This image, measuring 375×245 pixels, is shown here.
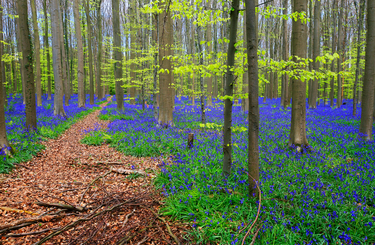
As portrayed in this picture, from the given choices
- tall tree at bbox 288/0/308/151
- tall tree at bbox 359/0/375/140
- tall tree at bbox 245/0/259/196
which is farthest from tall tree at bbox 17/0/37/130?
tall tree at bbox 359/0/375/140

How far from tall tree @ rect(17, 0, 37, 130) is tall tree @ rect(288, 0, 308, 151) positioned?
9.04m

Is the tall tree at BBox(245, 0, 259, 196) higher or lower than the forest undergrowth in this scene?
→ higher

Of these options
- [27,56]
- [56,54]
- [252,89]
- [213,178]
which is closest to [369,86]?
[252,89]

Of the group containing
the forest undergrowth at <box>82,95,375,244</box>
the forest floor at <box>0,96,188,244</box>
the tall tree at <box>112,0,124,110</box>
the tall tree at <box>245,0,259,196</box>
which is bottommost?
the forest floor at <box>0,96,188,244</box>

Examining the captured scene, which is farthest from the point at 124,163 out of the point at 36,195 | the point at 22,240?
the point at 22,240

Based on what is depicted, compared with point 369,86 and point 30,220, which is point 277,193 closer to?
point 30,220

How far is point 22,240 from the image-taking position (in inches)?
107

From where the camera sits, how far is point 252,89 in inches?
121

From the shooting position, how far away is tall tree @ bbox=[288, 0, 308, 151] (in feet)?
19.2

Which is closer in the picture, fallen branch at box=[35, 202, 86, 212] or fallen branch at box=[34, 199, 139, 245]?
fallen branch at box=[34, 199, 139, 245]

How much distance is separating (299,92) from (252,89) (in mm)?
3950

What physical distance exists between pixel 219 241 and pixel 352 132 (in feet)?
28.6

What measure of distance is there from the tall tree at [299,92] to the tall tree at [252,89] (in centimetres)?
357

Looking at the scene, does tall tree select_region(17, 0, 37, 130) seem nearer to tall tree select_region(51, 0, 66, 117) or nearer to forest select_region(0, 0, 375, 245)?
forest select_region(0, 0, 375, 245)
